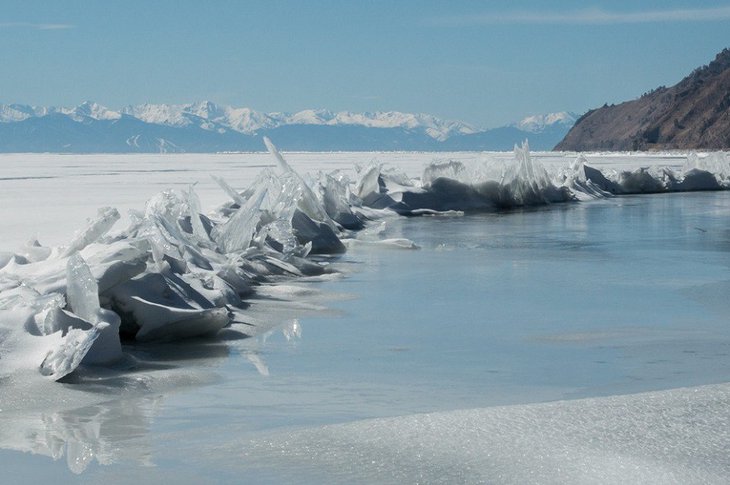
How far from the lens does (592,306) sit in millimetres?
5910

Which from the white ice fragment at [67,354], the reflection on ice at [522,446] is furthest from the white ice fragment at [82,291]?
the reflection on ice at [522,446]

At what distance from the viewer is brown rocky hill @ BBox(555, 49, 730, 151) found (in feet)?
332

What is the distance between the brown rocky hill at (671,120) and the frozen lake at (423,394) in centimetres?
9514

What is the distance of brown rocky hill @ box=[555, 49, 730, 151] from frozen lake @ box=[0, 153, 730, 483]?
95142 millimetres

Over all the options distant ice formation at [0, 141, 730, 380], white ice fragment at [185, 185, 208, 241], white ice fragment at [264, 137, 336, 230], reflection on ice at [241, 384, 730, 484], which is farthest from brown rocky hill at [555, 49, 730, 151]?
reflection on ice at [241, 384, 730, 484]

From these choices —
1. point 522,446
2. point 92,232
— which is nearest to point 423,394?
point 522,446

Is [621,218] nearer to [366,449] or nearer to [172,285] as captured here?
[172,285]

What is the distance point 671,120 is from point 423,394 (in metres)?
111

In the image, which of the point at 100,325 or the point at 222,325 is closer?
the point at 100,325

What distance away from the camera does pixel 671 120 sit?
4296 inches

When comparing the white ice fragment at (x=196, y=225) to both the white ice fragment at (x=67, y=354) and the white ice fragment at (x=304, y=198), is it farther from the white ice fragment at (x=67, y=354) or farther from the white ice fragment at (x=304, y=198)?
the white ice fragment at (x=67, y=354)

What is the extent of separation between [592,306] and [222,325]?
86.7 inches

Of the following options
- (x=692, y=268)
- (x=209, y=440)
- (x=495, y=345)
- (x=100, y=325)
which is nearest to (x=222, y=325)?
(x=100, y=325)

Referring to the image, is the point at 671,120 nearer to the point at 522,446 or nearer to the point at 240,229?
the point at 240,229
